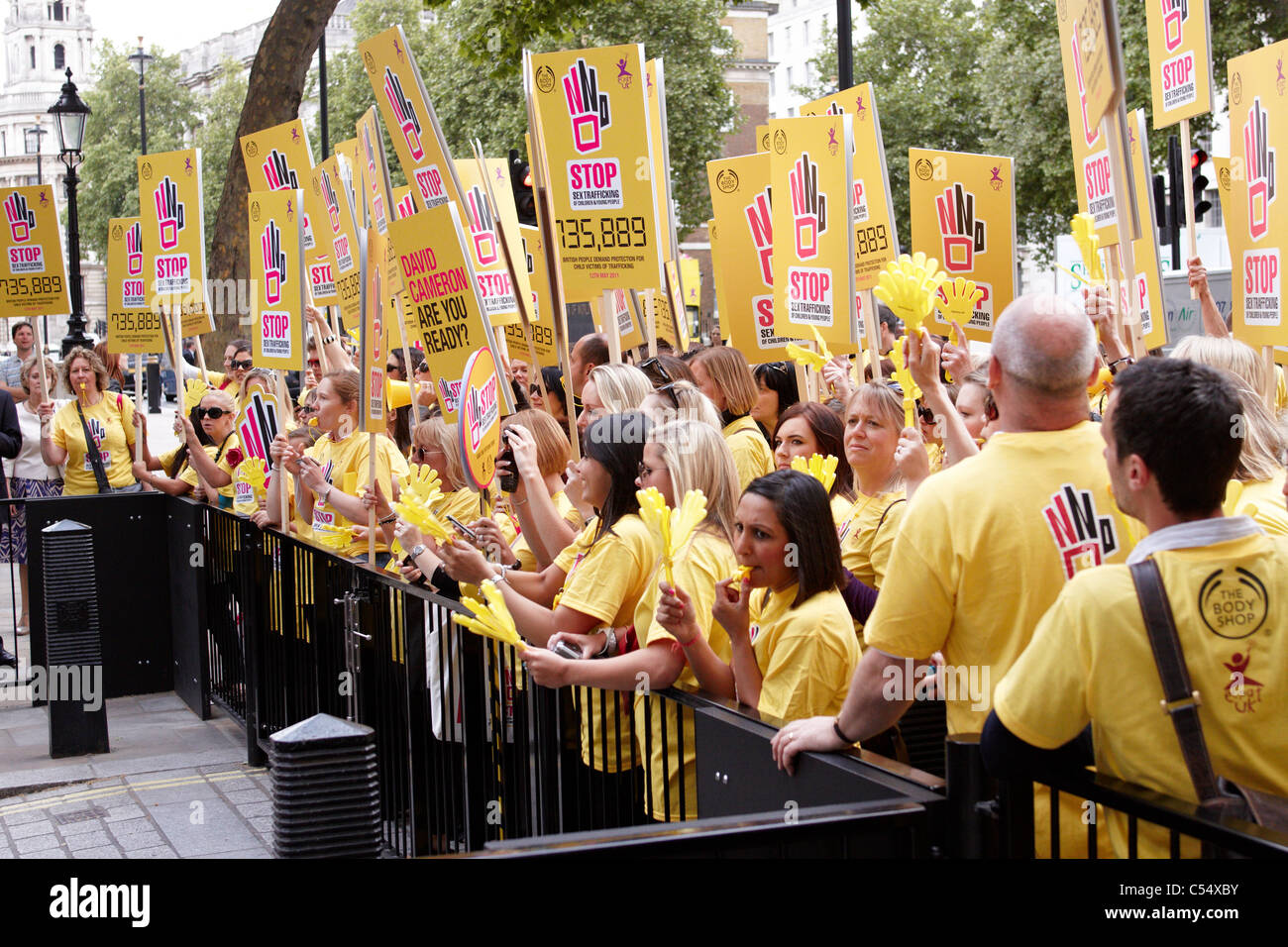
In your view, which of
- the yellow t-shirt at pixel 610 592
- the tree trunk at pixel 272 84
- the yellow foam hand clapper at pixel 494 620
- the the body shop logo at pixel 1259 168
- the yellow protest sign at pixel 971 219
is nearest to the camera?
the yellow foam hand clapper at pixel 494 620

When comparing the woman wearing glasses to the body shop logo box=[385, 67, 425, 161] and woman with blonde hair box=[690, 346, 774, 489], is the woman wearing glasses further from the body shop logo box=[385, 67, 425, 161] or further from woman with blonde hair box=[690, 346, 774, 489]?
woman with blonde hair box=[690, 346, 774, 489]

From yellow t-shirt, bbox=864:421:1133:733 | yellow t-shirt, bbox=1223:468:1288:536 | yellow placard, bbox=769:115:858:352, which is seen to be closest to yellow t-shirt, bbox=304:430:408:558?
yellow placard, bbox=769:115:858:352

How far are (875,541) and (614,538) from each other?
0.89 meters

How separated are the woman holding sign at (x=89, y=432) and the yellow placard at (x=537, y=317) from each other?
133 inches

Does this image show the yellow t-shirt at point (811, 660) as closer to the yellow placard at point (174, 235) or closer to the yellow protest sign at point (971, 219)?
the yellow protest sign at point (971, 219)

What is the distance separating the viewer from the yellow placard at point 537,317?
839cm

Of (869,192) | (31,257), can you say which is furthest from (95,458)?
(869,192)

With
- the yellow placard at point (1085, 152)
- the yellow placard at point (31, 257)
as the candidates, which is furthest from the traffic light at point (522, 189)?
the yellow placard at point (1085, 152)

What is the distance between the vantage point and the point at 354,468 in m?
7.23

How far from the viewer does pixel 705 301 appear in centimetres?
6388

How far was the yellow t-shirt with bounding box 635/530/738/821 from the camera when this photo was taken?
12.6ft

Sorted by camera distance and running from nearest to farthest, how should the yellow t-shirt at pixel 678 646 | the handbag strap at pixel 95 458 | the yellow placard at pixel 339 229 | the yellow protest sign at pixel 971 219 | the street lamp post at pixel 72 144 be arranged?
the yellow t-shirt at pixel 678 646
the yellow protest sign at pixel 971 219
the yellow placard at pixel 339 229
the handbag strap at pixel 95 458
the street lamp post at pixel 72 144
